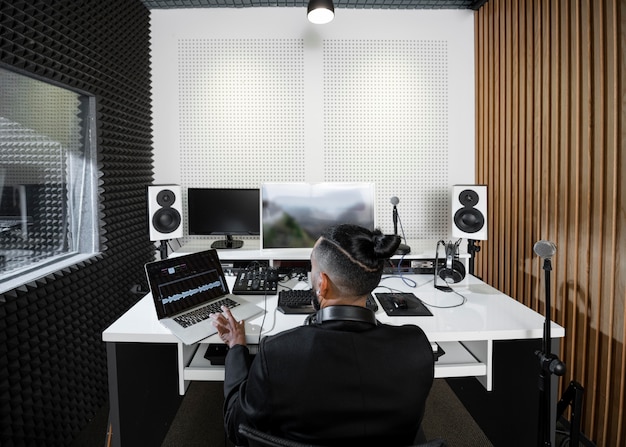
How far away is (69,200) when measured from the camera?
7.79 feet

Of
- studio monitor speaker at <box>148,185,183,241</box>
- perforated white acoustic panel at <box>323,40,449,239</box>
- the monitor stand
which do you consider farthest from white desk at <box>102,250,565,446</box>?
perforated white acoustic panel at <box>323,40,449,239</box>

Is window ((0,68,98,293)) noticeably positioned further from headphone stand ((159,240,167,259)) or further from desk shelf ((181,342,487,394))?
desk shelf ((181,342,487,394))

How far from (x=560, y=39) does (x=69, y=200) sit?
318 centimetres

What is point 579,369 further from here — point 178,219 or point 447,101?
point 178,219

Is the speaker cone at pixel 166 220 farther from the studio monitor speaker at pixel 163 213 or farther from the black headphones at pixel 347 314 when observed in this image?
the black headphones at pixel 347 314

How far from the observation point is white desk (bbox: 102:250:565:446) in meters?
1.54

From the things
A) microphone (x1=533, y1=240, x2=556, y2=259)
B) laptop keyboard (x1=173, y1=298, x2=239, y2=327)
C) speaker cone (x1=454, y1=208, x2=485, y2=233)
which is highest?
speaker cone (x1=454, y1=208, x2=485, y2=233)

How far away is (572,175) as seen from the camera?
215cm

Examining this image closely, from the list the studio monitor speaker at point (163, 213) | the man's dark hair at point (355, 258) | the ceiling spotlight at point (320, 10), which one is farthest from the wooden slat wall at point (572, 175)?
the studio monitor speaker at point (163, 213)

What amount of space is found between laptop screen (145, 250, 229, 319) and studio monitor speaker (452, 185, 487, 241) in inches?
62.6

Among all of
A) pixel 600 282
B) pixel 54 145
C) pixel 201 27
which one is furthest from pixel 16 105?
pixel 600 282

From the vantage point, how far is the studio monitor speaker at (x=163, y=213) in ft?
9.01

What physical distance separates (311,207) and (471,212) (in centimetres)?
107

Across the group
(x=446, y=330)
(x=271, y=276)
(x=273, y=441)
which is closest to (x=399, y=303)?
(x=446, y=330)
